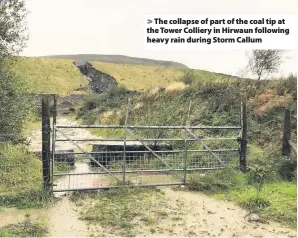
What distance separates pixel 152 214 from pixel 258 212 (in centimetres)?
234

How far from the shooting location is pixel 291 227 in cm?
786

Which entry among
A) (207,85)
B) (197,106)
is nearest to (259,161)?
(197,106)

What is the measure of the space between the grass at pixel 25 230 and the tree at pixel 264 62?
24779 mm

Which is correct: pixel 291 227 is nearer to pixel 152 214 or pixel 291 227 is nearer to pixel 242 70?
pixel 152 214

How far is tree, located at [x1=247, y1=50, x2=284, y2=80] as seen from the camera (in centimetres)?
2973

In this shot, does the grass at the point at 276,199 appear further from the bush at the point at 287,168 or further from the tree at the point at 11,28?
the tree at the point at 11,28

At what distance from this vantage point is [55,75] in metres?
74.1

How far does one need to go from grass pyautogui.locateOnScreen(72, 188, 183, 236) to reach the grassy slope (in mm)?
54873

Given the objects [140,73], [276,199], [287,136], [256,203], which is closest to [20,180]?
[256,203]

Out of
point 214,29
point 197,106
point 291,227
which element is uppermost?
point 214,29

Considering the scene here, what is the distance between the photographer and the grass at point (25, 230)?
7098 mm

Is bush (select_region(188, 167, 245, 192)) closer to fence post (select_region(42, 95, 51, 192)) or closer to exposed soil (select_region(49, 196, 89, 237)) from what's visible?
exposed soil (select_region(49, 196, 89, 237))

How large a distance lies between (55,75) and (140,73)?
1633 centimetres

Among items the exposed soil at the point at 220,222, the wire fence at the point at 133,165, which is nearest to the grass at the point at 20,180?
the wire fence at the point at 133,165
